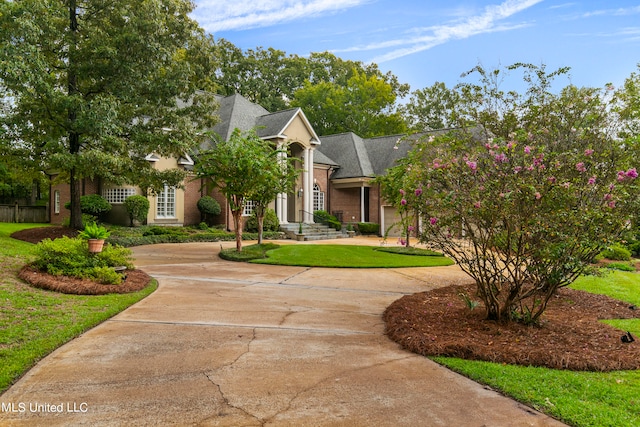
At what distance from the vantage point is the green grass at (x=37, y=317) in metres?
4.36

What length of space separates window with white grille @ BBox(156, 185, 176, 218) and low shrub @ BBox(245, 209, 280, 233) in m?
4.10

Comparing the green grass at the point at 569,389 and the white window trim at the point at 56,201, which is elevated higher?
the white window trim at the point at 56,201

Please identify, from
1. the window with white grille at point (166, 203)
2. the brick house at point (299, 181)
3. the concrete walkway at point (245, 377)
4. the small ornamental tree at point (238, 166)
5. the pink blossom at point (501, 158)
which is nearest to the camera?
the concrete walkway at point (245, 377)

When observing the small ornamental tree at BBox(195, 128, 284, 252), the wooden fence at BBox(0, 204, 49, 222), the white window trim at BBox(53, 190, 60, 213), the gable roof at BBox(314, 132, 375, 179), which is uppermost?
the gable roof at BBox(314, 132, 375, 179)

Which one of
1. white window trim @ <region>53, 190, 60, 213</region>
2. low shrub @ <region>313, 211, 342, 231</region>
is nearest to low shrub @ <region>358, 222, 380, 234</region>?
low shrub @ <region>313, 211, 342, 231</region>

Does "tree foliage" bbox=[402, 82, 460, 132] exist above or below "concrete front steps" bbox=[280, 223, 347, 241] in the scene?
above

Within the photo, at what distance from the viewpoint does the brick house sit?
76.0 ft

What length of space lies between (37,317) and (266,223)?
59.3 feet

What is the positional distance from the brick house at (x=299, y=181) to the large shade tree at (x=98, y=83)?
3.83 m

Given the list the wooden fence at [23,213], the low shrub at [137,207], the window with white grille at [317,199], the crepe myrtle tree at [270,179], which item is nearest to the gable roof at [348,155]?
the window with white grille at [317,199]

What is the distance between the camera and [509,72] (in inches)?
311

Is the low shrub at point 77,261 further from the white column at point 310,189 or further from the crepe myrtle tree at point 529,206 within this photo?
the white column at point 310,189

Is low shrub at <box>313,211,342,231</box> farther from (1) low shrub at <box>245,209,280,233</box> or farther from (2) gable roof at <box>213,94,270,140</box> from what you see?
(2) gable roof at <box>213,94,270,140</box>

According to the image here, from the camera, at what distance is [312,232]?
24781 millimetres
